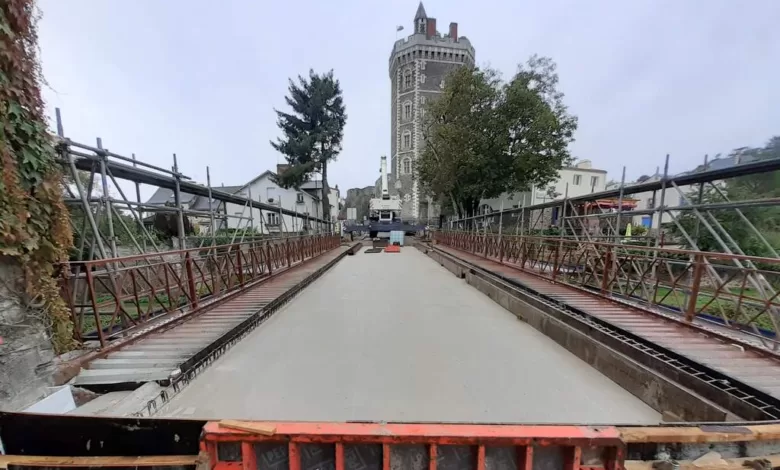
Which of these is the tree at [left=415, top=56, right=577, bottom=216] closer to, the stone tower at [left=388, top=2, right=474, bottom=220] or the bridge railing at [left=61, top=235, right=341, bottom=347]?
the bridge railing at [left=61, top=235, right=341, bottom=347]

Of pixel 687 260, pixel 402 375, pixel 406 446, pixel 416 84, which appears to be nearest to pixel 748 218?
pixel 687 260

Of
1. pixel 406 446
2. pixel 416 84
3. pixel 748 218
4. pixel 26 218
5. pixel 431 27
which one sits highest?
pixel 431 27

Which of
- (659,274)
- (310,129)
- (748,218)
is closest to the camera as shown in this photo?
(659,274)

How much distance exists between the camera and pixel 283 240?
8.88 metres

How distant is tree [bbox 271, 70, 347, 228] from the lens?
23406mm

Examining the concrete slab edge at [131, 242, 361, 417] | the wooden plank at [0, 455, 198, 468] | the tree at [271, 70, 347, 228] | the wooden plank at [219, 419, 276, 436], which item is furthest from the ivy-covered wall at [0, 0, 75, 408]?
the tree at [271, 70, 347, 228]

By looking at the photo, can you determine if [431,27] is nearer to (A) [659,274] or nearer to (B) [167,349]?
(A) [659,274]

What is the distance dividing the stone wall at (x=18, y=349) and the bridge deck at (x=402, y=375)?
3.24 feet

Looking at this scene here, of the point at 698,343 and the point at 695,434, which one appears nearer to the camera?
the point at 695,434

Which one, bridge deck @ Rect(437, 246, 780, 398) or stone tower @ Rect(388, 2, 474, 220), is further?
stone tower @ Rect(388, 2, 474, 220)

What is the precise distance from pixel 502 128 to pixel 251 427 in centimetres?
1714

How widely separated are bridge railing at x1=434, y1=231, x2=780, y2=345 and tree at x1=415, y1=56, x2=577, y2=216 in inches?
241

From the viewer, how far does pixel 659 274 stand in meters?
4.47

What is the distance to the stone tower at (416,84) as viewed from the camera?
33.4m
